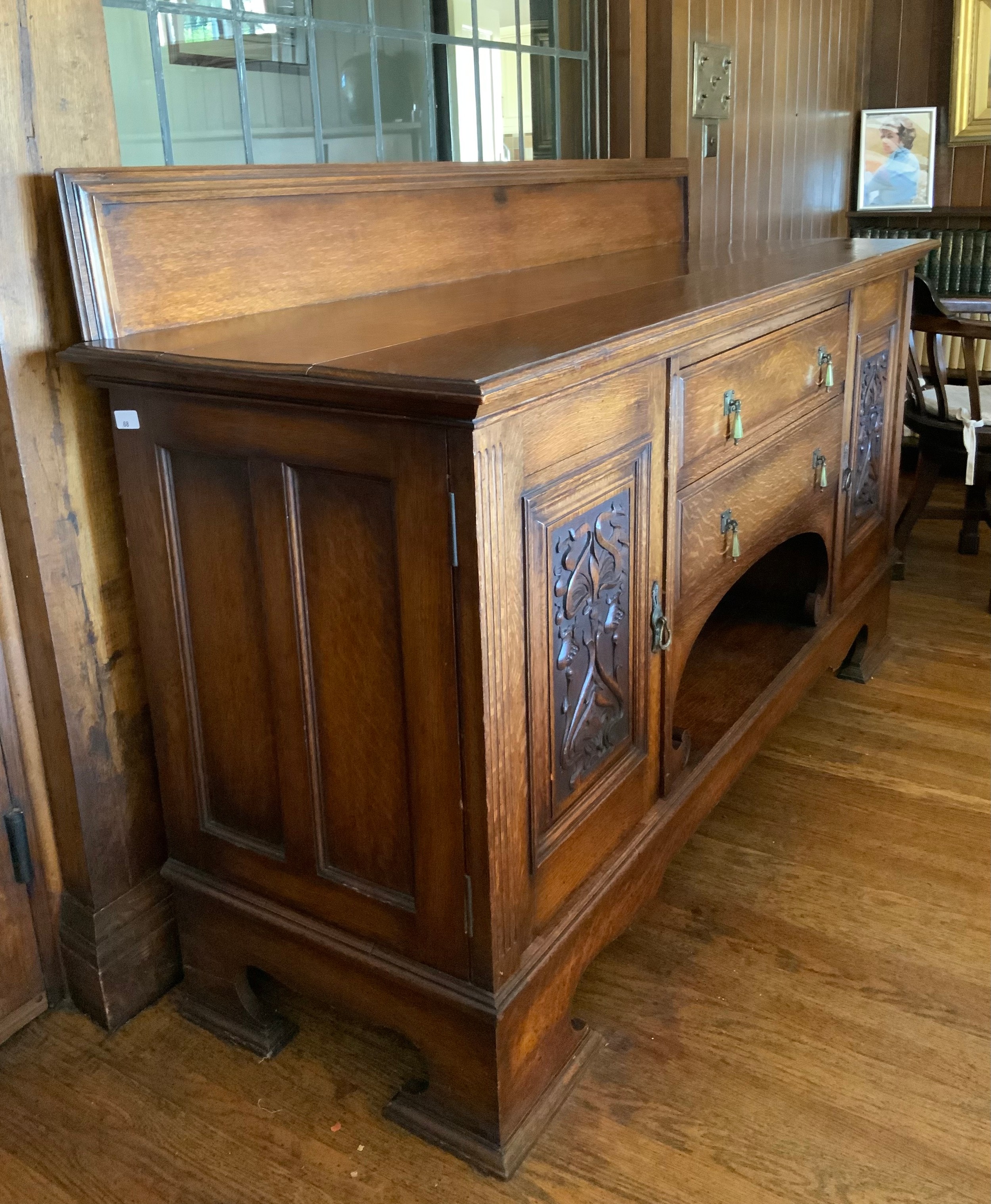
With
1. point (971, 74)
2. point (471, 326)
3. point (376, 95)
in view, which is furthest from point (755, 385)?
point (971, 74)

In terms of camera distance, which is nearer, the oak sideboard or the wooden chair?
the oak sideboard

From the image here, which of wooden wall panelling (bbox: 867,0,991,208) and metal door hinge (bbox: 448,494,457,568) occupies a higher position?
wooden wall panelling (bbox: 867,0,991,208)

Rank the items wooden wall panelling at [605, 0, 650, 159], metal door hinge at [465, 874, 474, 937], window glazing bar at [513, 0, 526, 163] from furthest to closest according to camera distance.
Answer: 1. wooden wall panelling at [605, 0, 650, 159]
2. window glazing bar at [513, 0, 526, 163]
3. metal door hinge at [465, 874, 474, 937]

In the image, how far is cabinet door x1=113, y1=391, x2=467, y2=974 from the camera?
1119 mm

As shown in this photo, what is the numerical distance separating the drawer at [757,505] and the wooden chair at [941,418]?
30.9 inches

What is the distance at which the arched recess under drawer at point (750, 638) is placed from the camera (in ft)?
6.05

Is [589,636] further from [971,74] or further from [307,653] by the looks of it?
[971,74]

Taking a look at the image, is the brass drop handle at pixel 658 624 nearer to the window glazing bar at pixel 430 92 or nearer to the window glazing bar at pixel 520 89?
the window glazing bar at pixel 430 92

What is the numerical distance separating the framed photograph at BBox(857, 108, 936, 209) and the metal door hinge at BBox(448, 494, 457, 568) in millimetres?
3456

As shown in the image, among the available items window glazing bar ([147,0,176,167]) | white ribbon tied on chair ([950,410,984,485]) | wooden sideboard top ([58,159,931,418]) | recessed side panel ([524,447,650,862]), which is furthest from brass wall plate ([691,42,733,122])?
recessed side panel ([524,447,650,862])

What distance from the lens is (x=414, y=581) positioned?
43.7 inches

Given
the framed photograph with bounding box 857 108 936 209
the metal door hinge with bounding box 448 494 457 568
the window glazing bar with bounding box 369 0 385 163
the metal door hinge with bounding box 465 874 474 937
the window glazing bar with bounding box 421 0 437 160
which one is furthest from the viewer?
the framed photograph with bounding box 857 108 936 209

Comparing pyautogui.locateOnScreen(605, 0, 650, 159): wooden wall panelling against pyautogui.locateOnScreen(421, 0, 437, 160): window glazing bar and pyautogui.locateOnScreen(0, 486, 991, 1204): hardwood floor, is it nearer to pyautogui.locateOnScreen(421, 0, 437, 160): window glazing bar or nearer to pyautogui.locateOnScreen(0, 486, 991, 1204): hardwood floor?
pyautogui.locateOnScreen(421, 0, 437, 160): window glazing bar

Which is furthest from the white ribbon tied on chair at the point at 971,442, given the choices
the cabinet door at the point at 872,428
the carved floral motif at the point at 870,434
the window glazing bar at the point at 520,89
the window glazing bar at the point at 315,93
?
the window glazing bar at the point at 315,93
